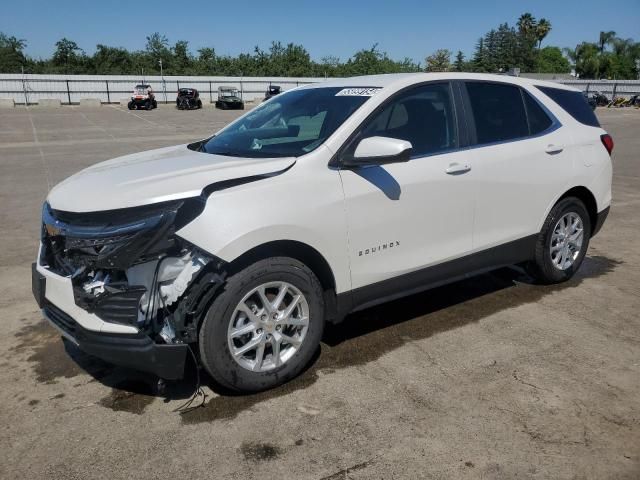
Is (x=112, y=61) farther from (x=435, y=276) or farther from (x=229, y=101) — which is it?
(x=435, y=276)

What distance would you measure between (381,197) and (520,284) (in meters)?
2.29

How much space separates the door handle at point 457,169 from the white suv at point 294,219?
26 mm

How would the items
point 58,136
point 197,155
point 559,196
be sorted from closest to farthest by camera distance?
1. point 197,155
2. point 559,196
3. point 58,136

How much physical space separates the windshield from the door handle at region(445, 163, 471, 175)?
772 mm

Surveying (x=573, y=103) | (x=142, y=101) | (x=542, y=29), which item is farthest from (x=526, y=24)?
(x=573, y=103)

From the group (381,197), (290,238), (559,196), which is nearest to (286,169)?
(290,238)

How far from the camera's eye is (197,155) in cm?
386

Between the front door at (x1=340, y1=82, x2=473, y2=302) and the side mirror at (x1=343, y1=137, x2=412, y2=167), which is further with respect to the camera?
the front door at (x1=340, y1=82, x2=473, y2=302)

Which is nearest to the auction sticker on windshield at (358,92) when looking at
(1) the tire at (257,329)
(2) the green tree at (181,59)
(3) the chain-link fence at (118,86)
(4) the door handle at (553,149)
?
(1) the tire at (257,329)

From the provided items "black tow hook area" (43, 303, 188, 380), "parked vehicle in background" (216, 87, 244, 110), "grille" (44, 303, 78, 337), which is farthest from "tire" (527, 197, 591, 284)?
"parked vehicle in background" (216, 87, 244, 110)

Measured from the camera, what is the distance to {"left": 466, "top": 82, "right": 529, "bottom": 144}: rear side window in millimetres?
4219

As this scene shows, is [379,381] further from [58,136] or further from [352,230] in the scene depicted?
[58,136]

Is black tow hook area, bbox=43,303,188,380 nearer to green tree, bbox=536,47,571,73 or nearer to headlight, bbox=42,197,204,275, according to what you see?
headlight, bbox=42,197,204,275

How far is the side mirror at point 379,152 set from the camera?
3.30 meters
